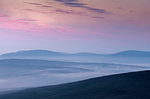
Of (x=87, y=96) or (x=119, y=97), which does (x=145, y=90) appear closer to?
(x=119, y=97)

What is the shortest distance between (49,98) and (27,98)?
4654mm

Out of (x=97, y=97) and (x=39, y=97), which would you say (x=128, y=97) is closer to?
(x=97, y=97)

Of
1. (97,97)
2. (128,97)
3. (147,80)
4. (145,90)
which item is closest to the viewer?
(128,97)

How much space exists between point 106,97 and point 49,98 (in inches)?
351

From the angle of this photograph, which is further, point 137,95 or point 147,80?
point 147,80

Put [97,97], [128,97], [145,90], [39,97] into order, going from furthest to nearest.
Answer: [39,97] < [145,90] < [97,97] < [128,97]

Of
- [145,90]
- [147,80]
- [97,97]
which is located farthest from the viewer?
[147,80]

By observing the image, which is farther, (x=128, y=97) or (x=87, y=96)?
(x=87, y=96)

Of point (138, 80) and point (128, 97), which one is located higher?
point (138, 80)

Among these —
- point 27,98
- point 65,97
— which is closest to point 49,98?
point 65,97

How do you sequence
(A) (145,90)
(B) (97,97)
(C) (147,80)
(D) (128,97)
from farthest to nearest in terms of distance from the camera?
(C) (147,80) → (A) (145,90) → (B) (97,97) → (D) (128,97)

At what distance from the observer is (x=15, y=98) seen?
117 ft

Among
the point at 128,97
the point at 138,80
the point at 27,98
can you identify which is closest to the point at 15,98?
the point at 27,98

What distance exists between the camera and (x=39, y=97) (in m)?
35.2
